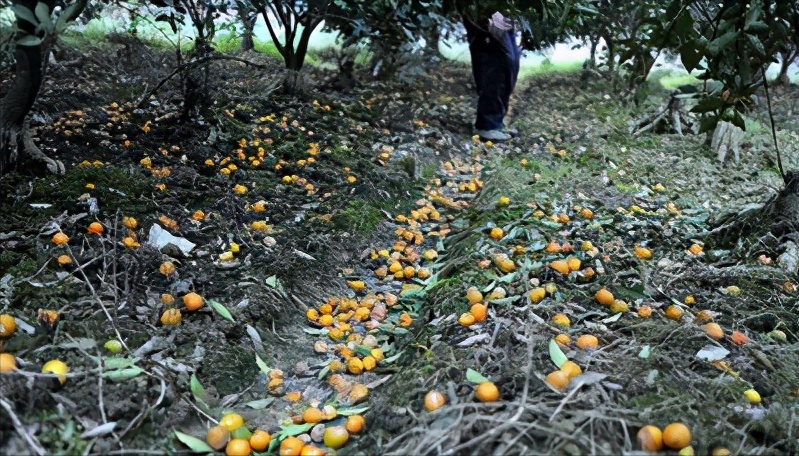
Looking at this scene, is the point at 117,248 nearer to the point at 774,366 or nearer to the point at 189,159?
the point at 189,159

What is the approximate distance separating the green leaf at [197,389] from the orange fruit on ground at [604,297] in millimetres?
1393

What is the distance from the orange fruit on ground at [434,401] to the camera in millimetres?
1615

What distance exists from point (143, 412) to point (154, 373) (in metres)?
0.17

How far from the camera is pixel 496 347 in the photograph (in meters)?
1.91

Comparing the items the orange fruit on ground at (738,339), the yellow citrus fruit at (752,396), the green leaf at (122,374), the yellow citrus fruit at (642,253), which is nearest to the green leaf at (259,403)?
the green leaf at (122,374)

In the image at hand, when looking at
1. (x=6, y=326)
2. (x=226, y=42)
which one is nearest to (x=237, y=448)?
(x=6, y=326)

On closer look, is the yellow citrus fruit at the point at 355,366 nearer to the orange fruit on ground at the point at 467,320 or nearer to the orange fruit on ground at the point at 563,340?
the orange fruit on ground at the point at 467,320

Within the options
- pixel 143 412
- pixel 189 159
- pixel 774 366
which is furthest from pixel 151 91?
pixel 774 366

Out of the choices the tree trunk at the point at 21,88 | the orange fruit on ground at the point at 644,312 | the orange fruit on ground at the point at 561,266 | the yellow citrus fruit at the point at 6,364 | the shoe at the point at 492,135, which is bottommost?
the orange fruit on ground at the point at 644,312

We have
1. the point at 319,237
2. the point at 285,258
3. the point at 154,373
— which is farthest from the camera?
the point at 319,237

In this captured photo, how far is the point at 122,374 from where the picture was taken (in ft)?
5.41

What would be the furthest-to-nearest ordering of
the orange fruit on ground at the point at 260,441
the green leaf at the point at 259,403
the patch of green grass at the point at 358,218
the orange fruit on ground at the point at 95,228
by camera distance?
the patch of green grass at the point at 358,218 < the orange fruit on ground at the point at 95,228 < the green leaf at the point at 259,403 < the orange fruit on ground at the point at 260,441

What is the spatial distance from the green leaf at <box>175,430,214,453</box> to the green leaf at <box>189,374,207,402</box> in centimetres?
19

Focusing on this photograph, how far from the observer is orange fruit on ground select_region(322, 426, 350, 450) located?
1638 mm
